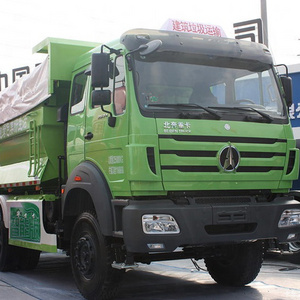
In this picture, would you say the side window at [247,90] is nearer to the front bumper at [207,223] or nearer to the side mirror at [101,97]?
the front bumper at [207,223]

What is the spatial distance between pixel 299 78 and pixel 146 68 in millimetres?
5212

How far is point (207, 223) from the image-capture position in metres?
5.44

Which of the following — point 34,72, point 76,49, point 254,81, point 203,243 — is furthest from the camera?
point 34,72

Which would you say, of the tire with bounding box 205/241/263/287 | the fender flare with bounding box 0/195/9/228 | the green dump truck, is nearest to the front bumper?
the green dump truck

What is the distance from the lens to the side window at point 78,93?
661 centimetres

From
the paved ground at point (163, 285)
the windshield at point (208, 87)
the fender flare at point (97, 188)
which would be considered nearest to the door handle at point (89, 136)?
the fender flare at point (97, 188)

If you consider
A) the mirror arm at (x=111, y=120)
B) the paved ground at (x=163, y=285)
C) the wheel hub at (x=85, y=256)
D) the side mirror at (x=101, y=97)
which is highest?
the side mirror at (x=101, y=97)

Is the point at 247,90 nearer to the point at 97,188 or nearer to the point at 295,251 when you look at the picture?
the point at 97,188

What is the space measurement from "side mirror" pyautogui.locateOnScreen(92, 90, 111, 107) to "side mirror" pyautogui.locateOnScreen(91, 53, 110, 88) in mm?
98

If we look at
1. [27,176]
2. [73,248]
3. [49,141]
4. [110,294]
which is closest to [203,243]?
[110,294]

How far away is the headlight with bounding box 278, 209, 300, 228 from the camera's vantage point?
5.87m

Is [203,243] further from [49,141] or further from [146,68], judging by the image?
[49,141]

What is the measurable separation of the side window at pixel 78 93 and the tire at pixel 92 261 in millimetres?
1391

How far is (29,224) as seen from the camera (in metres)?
7.62
